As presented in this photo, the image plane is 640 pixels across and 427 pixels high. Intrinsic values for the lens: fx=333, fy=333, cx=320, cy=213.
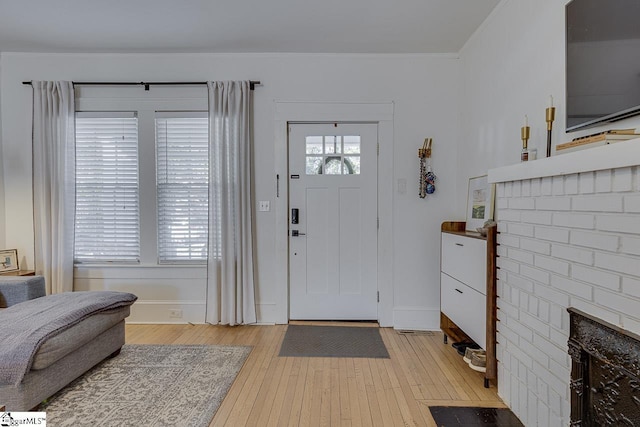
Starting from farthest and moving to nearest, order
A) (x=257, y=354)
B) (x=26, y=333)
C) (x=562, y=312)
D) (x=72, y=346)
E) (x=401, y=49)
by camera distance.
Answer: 1. (x=401, y=49)
2. (x=257, y=354)
3. (x=72, y=346)
4. (x=26, y=333)
5. (x=562, y=312)

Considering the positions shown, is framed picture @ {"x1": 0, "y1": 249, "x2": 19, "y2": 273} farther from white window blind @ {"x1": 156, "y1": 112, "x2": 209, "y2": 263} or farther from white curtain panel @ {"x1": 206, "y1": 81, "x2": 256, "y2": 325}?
white curtain panel @ {"x1": 206, "y1": 81, "x2": 256, "y2": 325}

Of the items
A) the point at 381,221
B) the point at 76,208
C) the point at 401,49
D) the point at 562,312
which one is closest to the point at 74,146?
the point at 76,208

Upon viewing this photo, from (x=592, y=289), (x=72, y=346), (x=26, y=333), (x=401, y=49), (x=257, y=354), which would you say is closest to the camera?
(x=592, y=289)

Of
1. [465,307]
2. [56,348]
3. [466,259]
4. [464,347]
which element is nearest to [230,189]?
[56,348]

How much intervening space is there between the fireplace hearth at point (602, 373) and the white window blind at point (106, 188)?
354cm

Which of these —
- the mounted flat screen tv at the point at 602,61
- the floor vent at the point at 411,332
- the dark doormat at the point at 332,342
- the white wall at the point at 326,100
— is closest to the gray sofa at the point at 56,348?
the white wall at the point at 326,100

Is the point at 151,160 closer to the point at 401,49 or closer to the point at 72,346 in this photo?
the point at 72,346

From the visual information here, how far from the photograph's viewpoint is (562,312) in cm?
151

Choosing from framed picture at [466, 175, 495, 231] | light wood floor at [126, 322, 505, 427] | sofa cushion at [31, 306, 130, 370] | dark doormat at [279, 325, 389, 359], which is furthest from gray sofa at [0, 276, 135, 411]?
framed picture at [466, 175, 495, 231]

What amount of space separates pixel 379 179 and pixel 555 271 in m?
1.91

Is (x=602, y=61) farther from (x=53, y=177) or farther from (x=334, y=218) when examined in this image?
(x=53, y=177)

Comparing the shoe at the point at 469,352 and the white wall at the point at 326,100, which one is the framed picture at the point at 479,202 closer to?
the white wall at the point at 326,100

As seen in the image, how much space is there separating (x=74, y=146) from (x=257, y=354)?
2692 mm

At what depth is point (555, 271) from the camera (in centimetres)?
156
